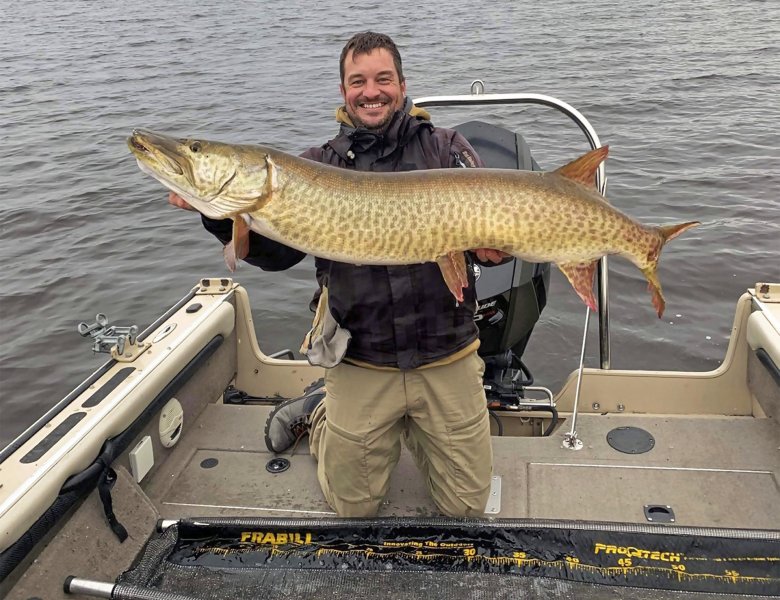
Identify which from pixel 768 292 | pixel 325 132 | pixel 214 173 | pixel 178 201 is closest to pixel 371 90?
pixel 214 173

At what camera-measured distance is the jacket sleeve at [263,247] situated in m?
2.64

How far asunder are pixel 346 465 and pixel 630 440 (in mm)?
1442

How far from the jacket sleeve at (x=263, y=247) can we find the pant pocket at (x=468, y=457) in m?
0.95

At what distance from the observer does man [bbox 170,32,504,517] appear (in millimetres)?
2771

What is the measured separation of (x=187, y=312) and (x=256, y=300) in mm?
3195

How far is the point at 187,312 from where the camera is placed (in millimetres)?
3938

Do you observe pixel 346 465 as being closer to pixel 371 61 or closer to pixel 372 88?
pixel 372 88

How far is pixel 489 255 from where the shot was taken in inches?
104

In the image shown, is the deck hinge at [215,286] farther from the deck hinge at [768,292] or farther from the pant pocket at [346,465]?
the deck hinge at [768,292]

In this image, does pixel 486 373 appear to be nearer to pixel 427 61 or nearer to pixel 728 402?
pixel 728 402

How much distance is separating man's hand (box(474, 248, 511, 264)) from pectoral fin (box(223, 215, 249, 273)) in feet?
2.76

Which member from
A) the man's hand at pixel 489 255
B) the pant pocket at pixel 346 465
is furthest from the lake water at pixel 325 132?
the man's hand at pixel 489 255

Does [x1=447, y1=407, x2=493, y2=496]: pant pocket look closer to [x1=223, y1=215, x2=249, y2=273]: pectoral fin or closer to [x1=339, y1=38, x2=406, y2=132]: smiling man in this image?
[x1=223, y1=215, x2=249, y2=273]: pectoral fin

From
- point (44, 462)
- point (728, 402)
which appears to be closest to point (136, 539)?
point (44, 462)
